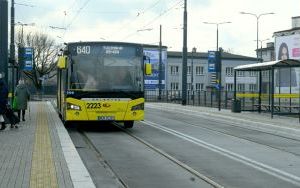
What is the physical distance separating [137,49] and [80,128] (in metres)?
4.03

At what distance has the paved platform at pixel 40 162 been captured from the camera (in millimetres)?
9273

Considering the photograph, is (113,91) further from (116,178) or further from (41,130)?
(116,178)

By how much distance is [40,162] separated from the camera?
11469mm

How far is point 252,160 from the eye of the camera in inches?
517

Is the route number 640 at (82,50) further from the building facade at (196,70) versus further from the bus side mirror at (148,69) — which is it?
the building facade at (196,70)

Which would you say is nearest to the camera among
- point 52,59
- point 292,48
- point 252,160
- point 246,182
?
point 246,182

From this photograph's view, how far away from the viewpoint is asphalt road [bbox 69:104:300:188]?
408 inches

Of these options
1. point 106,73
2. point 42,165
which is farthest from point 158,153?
point 106,73

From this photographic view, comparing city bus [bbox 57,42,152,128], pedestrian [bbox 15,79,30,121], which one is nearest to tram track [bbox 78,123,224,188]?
city bus [bbox 57,42,152,128]

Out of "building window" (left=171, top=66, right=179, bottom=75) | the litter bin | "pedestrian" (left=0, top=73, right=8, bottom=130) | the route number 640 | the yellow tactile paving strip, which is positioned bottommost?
the yellow tactile paving strip

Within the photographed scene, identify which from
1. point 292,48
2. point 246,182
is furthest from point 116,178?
point 292,48

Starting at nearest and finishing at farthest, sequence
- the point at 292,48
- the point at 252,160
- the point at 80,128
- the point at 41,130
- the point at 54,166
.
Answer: the point at 54,166 → the point at 252,160 → the point at 41,130 → the point at 80,128 → the point at 292,48

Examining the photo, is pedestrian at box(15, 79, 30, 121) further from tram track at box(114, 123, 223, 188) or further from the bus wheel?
tram track at box(114, 123, 223, 188)

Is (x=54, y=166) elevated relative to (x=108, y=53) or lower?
lower
